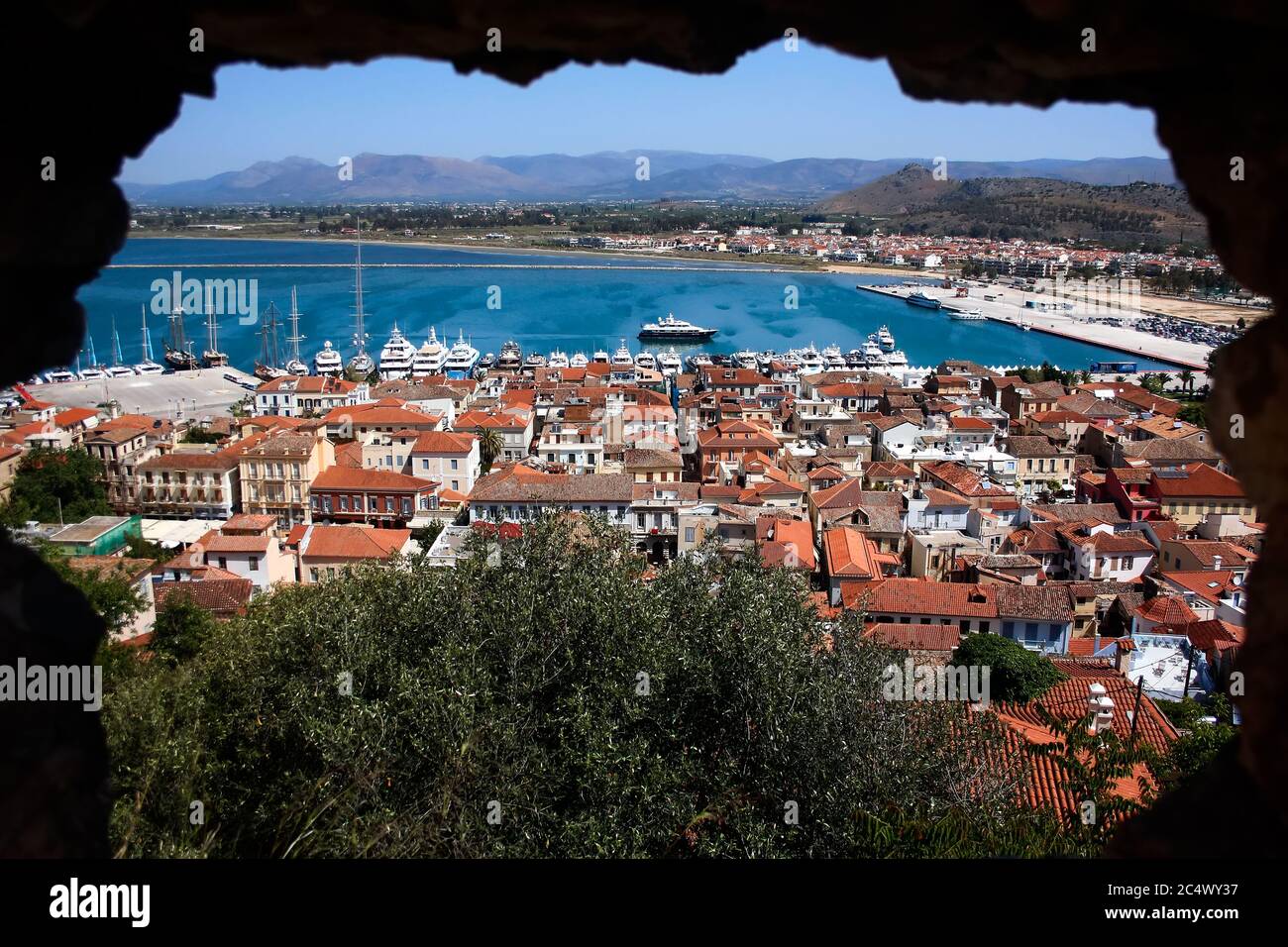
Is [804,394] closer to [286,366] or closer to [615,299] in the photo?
[286,366]

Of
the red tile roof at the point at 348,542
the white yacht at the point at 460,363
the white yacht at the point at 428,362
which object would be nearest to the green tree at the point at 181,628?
the red tile roof at the point at 348,542

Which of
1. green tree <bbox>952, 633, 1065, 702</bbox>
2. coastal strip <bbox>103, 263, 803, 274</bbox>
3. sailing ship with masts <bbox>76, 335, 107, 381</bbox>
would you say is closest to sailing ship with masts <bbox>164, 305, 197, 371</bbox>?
sailing ship with masts <bbox>76, 335, 107, 381</bbox>

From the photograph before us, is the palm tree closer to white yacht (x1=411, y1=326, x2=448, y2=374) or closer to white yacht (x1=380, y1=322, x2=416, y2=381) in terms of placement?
white yacht (x1=411, y1=326, x2=448, y2=374)

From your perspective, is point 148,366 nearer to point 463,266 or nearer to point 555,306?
point 555,306

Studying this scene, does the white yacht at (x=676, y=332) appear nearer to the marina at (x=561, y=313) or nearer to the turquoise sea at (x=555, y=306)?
the marina at (x=561, y=313)

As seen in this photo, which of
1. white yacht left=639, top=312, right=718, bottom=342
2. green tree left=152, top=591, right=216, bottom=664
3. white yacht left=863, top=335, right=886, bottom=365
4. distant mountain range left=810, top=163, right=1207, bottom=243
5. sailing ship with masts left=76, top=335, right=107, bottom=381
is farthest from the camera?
distant mountain range left=810, top=163, right=1207, bottom=243

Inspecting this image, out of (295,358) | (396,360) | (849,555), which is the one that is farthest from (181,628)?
(295,358)
